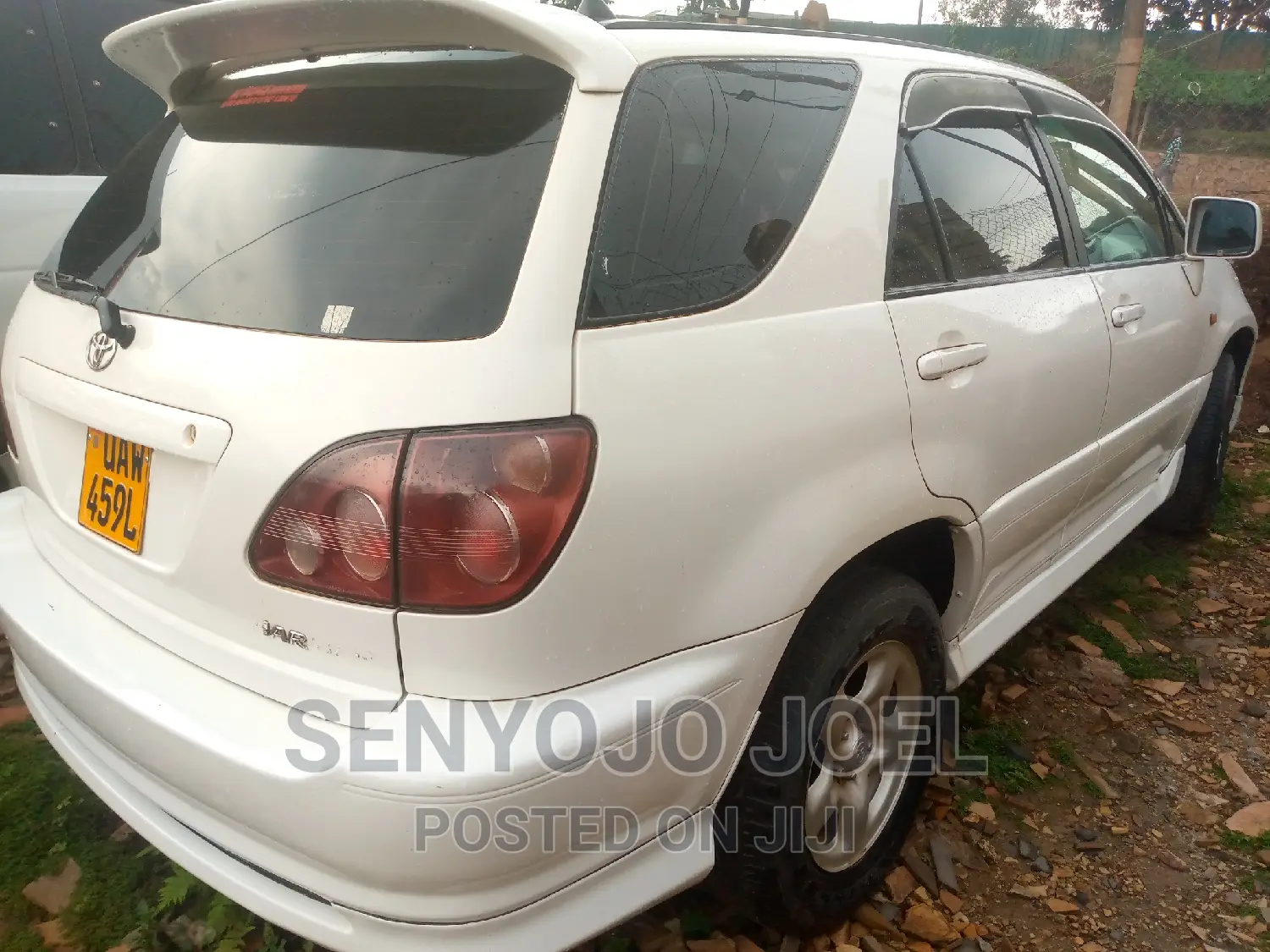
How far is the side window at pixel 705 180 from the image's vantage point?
4.59 feet

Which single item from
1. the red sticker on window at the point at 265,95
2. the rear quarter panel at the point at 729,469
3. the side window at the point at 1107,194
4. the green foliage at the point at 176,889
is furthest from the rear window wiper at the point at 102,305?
the side window at the point at 1107,194

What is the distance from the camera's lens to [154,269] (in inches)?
64.7

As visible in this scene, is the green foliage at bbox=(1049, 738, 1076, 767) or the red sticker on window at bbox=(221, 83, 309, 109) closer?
the red sticker on window at bbox=(221, 83, 309, 109)

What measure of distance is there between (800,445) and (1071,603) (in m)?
2.48

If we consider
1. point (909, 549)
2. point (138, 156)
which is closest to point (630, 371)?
point (909, 549)

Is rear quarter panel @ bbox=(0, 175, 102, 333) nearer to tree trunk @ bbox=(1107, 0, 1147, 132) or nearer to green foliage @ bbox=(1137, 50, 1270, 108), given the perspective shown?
tree trunk @ bbox=(1107, 0, 1147, 132)

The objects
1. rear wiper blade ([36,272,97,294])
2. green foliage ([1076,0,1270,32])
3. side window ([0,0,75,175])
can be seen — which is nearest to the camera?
rear wiper blade ([36,272,97,294])

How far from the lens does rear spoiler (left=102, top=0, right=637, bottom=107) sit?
4.48 ft

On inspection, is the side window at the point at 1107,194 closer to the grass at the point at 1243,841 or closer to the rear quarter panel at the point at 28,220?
the grass at the point at 1243,841

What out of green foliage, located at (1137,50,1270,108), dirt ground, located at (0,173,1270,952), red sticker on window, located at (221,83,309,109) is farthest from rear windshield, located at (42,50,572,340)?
green foliage, located at (1137,50,1270,108)

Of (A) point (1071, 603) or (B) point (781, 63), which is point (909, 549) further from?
(A) point (1071, 603)

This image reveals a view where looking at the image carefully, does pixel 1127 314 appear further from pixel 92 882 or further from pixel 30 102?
pixel 30 102

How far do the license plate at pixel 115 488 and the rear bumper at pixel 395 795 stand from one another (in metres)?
0.16

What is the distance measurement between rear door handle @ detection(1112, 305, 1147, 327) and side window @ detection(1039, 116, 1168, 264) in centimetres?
15
